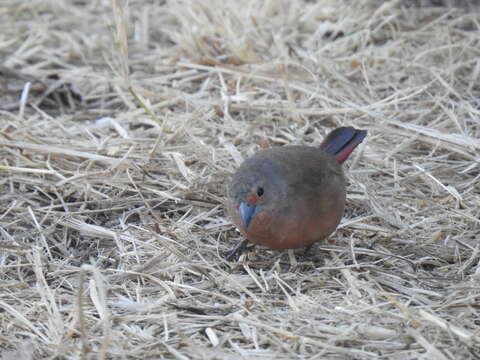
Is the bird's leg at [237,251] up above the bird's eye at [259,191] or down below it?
below

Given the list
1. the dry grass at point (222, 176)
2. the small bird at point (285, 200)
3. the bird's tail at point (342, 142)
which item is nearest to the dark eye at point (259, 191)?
the small bird at point (285, 200)

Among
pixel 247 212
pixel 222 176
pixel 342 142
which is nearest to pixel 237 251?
pixel 247 212

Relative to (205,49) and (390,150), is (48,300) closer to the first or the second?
(390,150)

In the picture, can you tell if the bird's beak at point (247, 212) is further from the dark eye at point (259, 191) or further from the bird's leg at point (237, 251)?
the bird's leg at point (237, 251)

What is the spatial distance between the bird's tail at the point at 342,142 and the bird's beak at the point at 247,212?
0.76 meters

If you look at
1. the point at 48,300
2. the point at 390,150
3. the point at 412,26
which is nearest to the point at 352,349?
the point at 48,300

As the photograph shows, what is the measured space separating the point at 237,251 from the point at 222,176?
69 cm

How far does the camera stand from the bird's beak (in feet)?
11.5

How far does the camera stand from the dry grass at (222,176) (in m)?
3.12

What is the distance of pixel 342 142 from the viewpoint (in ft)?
13.6

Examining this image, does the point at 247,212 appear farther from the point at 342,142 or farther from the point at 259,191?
the point at 342,142

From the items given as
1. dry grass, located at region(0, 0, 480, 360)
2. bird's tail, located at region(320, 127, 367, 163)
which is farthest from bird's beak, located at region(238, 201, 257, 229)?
bird's tail, located at region(320, 127, 367, 163)

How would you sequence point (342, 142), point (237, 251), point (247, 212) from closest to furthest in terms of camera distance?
point (247, 212)
point (237, 251)
point (342, 142)

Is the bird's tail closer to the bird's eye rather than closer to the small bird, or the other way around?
the small bird
